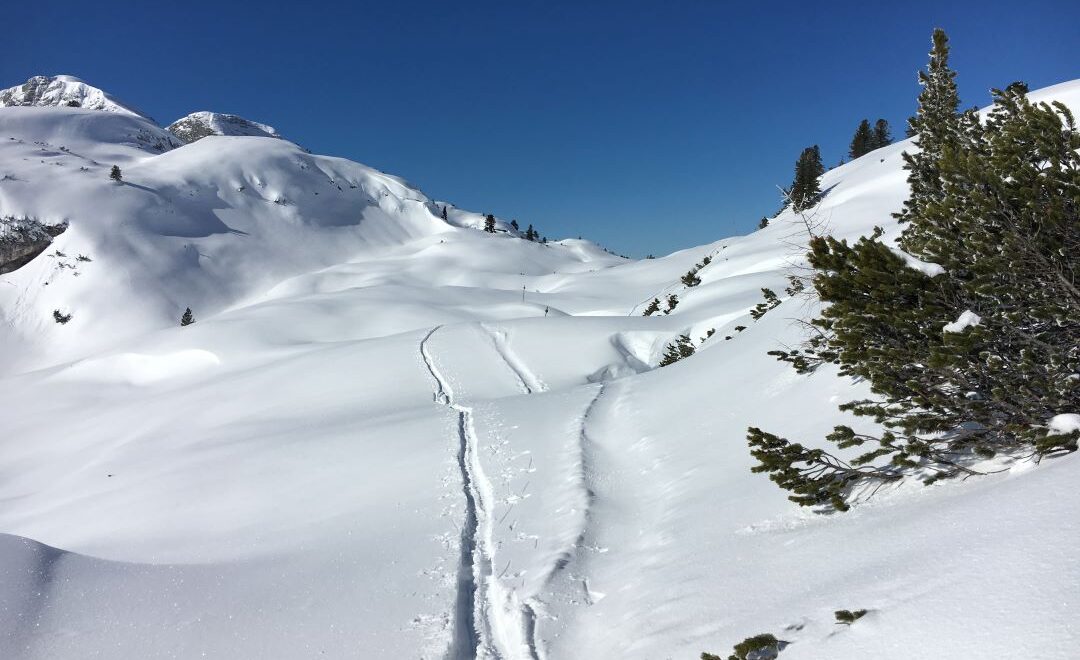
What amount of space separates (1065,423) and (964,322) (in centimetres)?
94

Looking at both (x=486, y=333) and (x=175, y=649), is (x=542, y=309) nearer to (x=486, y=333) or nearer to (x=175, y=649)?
(x=486, y=333)

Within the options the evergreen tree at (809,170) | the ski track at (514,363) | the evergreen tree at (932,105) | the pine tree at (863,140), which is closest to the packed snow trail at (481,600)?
the ski track at (514,363)

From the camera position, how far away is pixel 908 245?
6660mm

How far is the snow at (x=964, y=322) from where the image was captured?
4367 mm

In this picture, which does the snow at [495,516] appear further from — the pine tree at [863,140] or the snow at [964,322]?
the pine tree at [863,140]

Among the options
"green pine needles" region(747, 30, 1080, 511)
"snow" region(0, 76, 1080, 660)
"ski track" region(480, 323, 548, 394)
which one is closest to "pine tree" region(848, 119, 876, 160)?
"snow" region(0, 76, 1080, 660)

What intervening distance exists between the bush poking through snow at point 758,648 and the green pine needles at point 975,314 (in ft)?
5.46

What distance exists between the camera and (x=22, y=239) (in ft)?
265

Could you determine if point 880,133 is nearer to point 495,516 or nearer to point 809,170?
point 809,170

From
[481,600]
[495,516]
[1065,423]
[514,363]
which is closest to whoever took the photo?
[1065,423]

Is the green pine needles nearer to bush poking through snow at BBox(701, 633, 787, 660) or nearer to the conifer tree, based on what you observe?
bush poking through snow at BBox(701, 633, 787, 660)

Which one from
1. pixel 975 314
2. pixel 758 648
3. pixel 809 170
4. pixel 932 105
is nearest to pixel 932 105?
pixel 932 105

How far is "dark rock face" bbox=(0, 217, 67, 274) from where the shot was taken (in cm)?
7969

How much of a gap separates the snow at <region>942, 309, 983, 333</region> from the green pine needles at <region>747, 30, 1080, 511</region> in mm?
10
